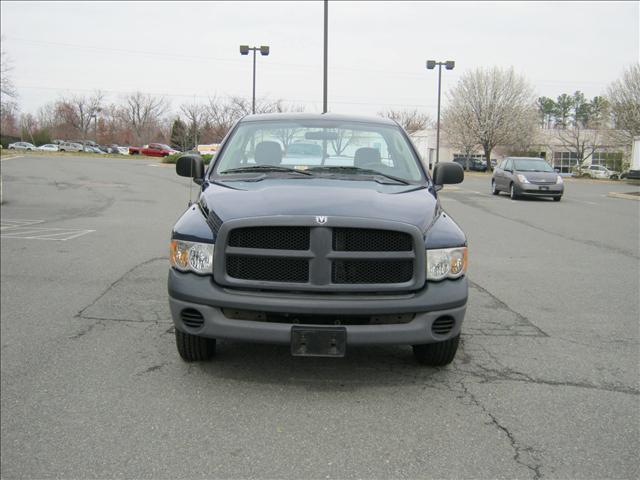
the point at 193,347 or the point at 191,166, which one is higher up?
the point at 191,166

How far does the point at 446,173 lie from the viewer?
17.4ft

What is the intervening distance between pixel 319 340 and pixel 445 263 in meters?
0.96

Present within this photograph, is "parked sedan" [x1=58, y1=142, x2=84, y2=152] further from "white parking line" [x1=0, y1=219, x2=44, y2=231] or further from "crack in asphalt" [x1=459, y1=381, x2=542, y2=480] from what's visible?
"crack in asphalt" [x1=459, y1=381, x2=542, y2=480]

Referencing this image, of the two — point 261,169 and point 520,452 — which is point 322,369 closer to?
point 520,452

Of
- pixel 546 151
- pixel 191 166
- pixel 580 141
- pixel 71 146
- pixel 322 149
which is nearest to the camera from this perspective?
pixel 191 166

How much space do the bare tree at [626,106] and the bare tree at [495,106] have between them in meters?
9.48

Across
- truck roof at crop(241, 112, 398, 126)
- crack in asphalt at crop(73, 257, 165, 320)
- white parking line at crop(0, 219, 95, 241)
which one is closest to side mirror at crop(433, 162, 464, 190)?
truck roof at crop(241, 112, 398, 126)

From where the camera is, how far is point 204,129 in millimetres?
62594

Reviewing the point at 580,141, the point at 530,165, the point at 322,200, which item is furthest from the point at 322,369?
the point at 580,141

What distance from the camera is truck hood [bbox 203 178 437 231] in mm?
3893

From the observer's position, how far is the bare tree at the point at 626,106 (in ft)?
169

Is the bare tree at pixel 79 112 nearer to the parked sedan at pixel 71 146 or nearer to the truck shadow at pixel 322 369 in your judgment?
the parked sedan at pixel 71 146

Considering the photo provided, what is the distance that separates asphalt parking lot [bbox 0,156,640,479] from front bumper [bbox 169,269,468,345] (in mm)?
444

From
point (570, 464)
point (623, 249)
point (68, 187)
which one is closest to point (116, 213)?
point (68, 187)
